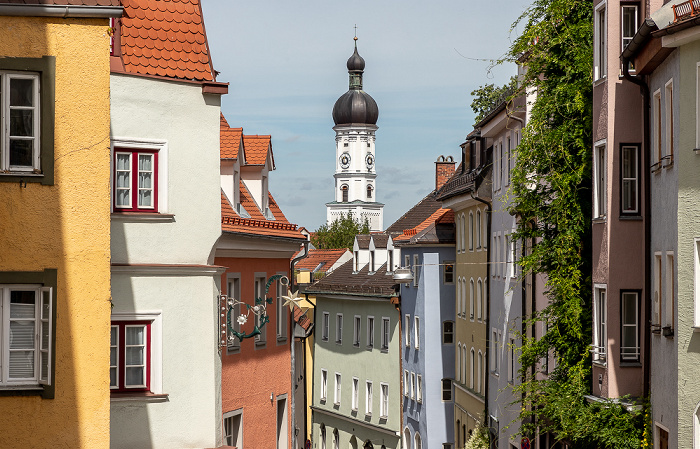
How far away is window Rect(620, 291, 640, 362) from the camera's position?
76.1 ft

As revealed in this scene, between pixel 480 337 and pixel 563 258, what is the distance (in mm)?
19575

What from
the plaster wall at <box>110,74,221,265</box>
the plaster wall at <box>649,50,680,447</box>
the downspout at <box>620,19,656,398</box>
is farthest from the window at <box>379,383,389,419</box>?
the plaster wall at <box>110,74,221,265</box>

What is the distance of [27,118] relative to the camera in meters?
14.6

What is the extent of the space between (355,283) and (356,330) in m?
2.44

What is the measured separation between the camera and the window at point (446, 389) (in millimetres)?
50781

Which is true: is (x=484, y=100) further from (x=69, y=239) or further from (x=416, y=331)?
(x=69, y=239)

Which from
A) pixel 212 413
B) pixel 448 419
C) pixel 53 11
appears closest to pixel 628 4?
pixel 212 413

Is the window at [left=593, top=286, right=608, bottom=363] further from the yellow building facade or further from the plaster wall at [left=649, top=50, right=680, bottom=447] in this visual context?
the yellow building facade

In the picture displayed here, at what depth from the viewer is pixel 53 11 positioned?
47.5 ft

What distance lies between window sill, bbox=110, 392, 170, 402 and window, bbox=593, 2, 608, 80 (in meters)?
11.0

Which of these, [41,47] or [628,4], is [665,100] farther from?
[41,47]

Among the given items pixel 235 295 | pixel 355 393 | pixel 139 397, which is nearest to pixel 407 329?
pixel 355 393

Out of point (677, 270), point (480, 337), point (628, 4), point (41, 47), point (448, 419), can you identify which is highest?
point (628, 4)

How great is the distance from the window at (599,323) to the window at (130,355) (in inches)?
375
